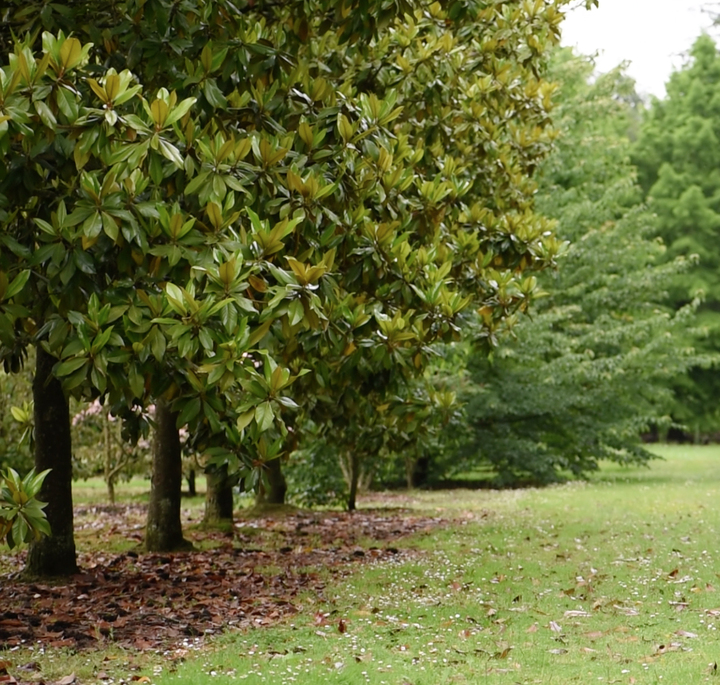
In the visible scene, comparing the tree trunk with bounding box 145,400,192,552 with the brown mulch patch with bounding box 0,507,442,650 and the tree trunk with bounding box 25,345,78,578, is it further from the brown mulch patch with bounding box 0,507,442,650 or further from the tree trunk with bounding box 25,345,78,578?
the tree trunk with bounding box 25,345,78,578

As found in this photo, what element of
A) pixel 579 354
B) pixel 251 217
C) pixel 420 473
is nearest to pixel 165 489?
pixel 251 217

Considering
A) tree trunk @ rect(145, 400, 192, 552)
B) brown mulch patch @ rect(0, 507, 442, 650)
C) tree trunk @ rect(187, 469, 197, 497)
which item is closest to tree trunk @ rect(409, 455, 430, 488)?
tree trunk @ rect(187, 469, 197, 497)

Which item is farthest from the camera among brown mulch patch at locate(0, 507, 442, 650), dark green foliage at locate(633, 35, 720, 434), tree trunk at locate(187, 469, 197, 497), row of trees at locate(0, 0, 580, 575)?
dark green foliage at locate(633, 35, 720, 434)

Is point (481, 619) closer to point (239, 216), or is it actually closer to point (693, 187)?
point (239, 216)

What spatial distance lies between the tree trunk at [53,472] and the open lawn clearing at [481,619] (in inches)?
54.5

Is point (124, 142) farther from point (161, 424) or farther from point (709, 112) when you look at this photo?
point (709, 112)

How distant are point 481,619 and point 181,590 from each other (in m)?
2.74

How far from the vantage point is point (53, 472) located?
8852mm

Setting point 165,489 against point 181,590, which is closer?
point 181,590

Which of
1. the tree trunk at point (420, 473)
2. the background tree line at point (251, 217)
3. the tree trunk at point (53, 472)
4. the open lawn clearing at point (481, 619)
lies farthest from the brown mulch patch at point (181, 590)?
the tree trunk at point (420, 473)

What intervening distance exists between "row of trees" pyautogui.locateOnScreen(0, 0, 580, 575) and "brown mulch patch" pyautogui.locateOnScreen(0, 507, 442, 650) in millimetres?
650

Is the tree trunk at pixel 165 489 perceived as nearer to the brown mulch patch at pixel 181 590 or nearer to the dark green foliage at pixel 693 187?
the brown mulch patch at pixel 181 590

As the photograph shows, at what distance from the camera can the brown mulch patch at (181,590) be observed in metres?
6.97

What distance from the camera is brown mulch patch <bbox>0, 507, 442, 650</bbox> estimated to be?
22.9 feet
